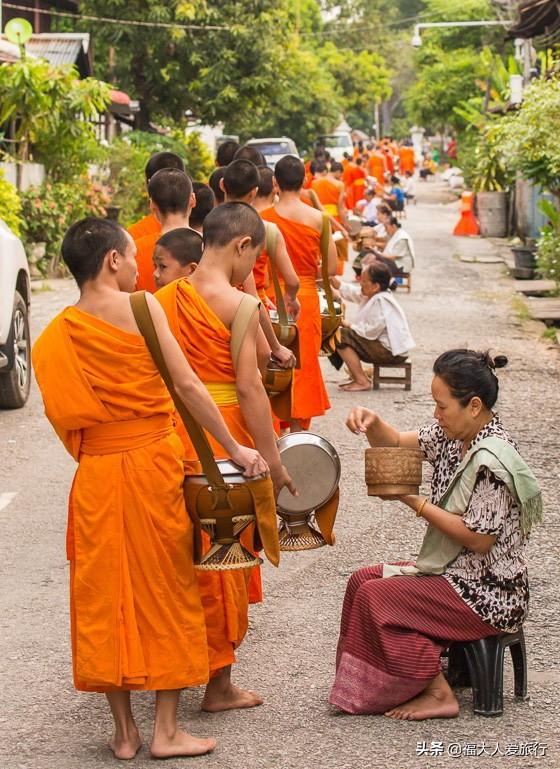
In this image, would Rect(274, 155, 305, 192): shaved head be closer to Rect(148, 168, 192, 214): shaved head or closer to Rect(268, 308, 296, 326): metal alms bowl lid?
Rect(268, 308, 296, 326): metal alms bowl lid

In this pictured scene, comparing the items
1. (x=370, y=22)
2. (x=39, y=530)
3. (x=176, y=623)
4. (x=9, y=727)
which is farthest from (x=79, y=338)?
(x=370, y=22)

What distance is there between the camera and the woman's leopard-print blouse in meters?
4.47

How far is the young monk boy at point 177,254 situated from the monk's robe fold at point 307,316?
9.62 ft

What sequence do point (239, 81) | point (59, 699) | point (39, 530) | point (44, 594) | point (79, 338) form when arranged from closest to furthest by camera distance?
1. point (79, 338)
2. point (59, 699)
3. point (44, 594)
4. point (39, 530)
5. point (239, 81)

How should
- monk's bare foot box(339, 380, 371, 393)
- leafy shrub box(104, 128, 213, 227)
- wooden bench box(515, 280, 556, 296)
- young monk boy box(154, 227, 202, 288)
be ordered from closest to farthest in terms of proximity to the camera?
young monk boy box(154, 227, 202, 288) → monk's bare foot box(339, 380, 371, 393) → wooden bench box(515, 280, 556, 296) → leafy shrub box(104, 128, 213, 227)

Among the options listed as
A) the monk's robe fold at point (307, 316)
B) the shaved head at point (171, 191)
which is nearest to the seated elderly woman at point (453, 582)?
the shaved head at point (171, 191)

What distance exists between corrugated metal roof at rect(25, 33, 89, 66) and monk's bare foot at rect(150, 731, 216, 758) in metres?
26.0

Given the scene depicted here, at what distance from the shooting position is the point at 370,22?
6912 centimetres

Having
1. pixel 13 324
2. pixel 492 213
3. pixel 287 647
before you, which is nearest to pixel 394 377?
pixel 13 324

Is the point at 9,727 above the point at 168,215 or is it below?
below

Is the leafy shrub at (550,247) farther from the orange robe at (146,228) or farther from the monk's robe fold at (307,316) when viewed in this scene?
the orange robe at (146,228)

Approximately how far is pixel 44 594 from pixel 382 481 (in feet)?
7.03

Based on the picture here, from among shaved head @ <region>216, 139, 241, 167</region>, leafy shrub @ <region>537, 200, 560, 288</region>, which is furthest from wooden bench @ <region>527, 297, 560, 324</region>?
shaved head @ <region>216, 139, 241, 167</region>

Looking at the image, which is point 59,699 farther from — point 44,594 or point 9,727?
point 44,594
